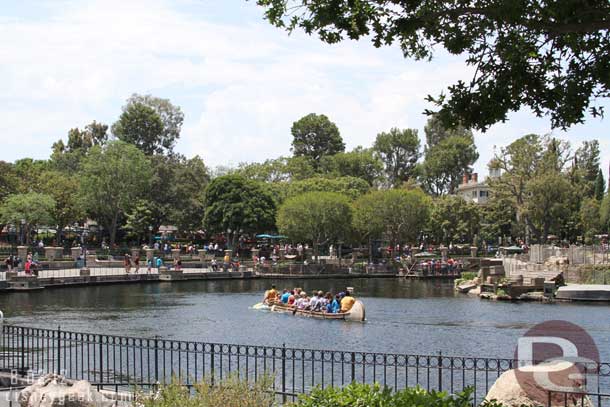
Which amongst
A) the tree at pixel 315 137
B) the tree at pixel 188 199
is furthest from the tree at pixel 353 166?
the tree at pixel 188 199

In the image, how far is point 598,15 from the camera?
12227 mm

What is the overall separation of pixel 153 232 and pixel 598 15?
89.7 metres

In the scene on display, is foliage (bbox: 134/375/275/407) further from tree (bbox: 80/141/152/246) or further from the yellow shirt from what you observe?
tree (bbox: 80/141/152/246)

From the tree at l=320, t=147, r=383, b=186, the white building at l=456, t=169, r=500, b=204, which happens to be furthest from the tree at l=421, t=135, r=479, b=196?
the tree at l=320, t=147, r=383, b=186

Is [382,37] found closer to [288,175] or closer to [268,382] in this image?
[268,382]

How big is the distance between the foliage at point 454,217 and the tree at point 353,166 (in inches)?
717

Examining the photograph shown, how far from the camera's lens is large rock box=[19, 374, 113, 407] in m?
13.5

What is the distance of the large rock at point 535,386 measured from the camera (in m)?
13.3

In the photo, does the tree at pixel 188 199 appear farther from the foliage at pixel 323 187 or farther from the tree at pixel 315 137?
the tree at pixel 315 137

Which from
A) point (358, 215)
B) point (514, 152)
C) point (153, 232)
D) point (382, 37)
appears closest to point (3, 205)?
point (153, 232)

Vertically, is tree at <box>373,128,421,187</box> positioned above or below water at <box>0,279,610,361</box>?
above

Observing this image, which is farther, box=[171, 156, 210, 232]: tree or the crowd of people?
box=[171, 156, 210, 232]: tree

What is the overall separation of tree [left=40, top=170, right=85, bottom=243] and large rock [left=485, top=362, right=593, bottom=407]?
7543 centimetres

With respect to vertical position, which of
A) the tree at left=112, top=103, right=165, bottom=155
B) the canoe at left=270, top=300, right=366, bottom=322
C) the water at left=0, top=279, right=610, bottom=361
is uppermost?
the tree at left=112, top=103, right=165, bottom=155
